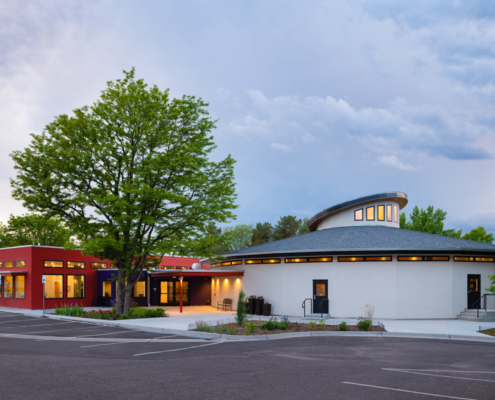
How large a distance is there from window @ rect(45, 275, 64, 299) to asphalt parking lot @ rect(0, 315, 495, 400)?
18.3m

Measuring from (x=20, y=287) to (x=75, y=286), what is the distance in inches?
167

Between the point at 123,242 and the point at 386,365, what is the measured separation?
56.4ft

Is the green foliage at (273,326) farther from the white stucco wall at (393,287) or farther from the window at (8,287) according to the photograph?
the window at (8,287)

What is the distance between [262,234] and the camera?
3959 inches

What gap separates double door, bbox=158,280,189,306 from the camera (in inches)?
1462

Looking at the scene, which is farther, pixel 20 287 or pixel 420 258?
pixel 20 287

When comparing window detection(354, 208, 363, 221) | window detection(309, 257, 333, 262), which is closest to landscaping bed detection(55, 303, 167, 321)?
window detection(309, 257, 333, 262)

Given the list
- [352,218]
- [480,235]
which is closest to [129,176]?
[352,218]

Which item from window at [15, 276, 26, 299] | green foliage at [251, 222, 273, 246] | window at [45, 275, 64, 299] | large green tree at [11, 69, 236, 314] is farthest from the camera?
green foliage at [251, 222, 273, 246]

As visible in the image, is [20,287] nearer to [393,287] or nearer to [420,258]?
[393,287]

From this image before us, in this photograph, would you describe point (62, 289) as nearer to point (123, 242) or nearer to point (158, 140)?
point (123, 242)

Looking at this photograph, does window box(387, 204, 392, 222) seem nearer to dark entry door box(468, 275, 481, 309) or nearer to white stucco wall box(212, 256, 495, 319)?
white stucco wall box(212, 256, 495, 319)

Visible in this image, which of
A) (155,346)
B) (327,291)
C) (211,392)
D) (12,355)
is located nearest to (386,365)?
(211,392)

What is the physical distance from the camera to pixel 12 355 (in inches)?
541
